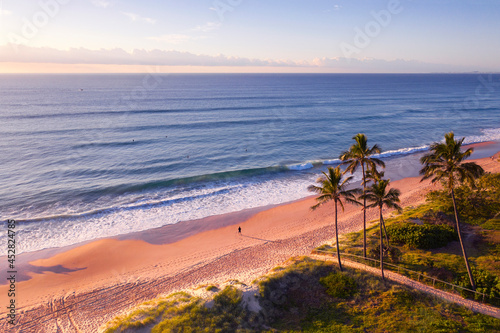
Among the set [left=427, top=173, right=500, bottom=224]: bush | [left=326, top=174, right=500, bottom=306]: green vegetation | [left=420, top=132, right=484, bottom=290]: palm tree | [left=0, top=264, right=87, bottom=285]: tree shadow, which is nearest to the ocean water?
[left=0, top=264, right=87, bottom=285]: tree shadow

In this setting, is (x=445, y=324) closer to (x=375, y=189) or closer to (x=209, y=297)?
(x=375, y=189)

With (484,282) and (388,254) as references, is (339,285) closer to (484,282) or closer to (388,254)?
(388,254)

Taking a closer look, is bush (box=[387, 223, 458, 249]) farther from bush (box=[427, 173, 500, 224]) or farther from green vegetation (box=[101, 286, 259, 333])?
green vegetation (box=[101, 286, 259, 333])

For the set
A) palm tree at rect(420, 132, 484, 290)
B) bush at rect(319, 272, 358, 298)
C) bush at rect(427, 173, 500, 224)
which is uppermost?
palm tree at rect(420, 132, 484, 290)

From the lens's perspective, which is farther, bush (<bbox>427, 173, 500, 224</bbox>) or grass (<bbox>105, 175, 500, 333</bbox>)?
bush (<bbox>427, 173, 500, 224</bbox>)

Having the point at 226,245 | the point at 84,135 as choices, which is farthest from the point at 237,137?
the point at 226,245

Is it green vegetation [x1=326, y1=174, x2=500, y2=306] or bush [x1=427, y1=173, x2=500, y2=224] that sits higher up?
bush [x1=427, y1=173, x2=500, y2=224]

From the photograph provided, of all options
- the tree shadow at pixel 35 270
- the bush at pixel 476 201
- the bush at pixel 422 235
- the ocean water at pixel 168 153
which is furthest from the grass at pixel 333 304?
the ocean water at pixel 168 153

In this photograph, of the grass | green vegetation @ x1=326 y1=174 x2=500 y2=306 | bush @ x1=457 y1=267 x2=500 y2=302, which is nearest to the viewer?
the grass
